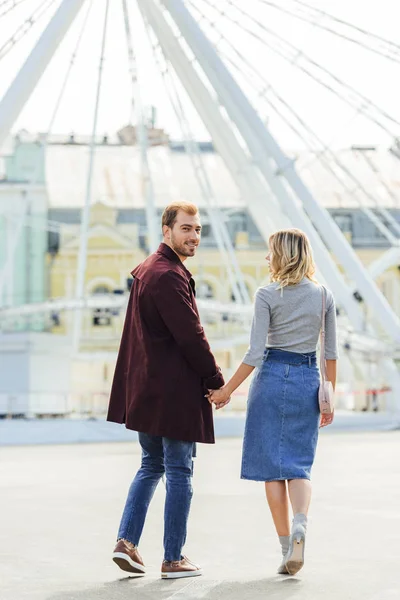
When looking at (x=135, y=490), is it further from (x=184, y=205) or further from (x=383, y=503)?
(x=383, y=503)

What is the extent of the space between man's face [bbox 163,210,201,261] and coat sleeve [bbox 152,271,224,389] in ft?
0.74

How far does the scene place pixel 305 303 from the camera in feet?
24.1

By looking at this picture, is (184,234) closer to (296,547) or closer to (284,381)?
(284,381)

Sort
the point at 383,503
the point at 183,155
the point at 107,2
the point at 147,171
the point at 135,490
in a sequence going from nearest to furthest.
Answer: the point at 135,490, the point at 383,503, the point at 107,2, the point at 147,171, the point at 183,155

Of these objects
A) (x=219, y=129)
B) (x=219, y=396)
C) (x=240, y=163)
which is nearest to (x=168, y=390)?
(x=219, y=396)

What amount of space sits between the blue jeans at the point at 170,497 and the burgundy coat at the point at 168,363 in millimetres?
115

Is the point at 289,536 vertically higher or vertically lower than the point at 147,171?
lower

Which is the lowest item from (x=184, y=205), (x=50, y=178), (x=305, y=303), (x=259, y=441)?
(x=259, y=441)

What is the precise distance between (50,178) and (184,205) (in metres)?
56.9

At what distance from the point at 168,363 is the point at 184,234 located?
0.68m

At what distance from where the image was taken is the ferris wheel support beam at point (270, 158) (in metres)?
23.7

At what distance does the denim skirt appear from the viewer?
7.29 metres

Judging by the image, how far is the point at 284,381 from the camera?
7332 mm

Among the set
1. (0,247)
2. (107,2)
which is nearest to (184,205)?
(107,2)
